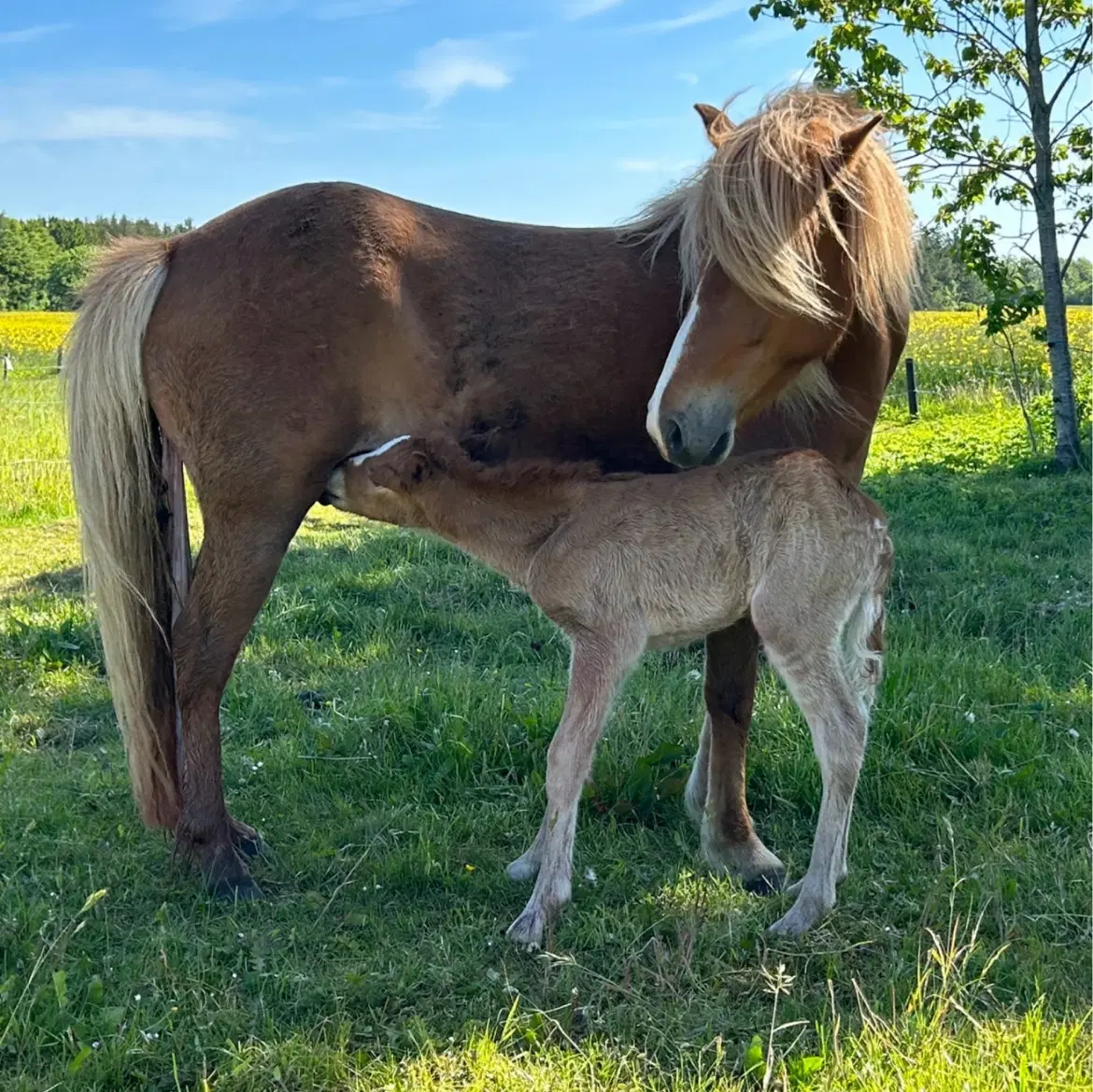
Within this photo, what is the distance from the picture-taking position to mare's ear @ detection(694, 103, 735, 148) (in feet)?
10.7

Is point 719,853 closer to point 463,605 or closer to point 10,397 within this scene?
point 463,605

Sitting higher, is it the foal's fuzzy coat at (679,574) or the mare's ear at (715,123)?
the mare's ear at (715,123)

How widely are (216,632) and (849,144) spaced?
2.47 meters

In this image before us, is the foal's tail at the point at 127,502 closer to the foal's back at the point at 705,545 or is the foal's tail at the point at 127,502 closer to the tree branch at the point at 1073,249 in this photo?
the foal's back at the point at 705,545

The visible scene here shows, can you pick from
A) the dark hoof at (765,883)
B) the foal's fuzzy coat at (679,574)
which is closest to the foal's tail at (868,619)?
the foal's fuzzy coat at (679,574)

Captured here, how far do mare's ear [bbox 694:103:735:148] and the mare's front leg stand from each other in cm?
154

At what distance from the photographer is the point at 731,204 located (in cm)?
299

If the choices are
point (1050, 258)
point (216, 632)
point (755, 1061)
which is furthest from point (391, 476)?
point (1050, 258)

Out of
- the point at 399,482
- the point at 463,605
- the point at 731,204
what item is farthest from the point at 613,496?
the point at 463,605

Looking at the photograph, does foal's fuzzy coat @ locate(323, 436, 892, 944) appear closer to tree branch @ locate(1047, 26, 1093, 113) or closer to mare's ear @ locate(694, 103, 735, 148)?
mare's ear @ locate(694, 103, 735, 148)

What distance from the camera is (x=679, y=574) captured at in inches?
123

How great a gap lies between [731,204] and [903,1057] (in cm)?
225

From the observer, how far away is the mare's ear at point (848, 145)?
2.94 meters

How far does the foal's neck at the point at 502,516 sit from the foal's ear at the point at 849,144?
1.23m
